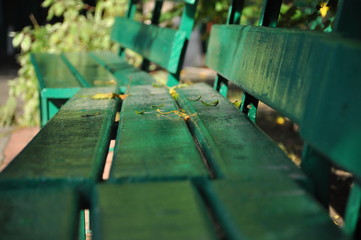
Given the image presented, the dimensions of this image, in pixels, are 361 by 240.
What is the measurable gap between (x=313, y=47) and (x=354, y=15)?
0.10 m

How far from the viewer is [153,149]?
105cm

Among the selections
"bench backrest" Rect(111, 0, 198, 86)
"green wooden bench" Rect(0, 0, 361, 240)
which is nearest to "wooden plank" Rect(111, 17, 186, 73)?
"bench backrest" Rect(111, 0, 198, 86)

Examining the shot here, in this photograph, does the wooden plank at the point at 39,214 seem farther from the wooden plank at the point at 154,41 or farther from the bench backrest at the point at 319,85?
the wooden plank at the point at 154,41

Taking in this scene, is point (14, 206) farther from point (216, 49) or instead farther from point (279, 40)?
point (216, 49)

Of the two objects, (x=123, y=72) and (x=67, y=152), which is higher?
(x=67, y=152)

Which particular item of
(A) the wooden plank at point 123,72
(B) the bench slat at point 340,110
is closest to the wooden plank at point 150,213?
(B) the bench slat at point 340,110

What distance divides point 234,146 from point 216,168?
0.15 metres

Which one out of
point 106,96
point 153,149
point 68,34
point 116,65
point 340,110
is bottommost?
point 68,34

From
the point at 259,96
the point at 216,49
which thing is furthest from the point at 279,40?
the point at 216,49

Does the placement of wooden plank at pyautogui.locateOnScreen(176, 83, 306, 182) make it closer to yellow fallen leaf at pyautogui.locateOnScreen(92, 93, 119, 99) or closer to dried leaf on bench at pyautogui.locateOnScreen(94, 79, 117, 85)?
yellow fallen leaf at pyautogui.locateOnScreen(92, 93, 119, 99)

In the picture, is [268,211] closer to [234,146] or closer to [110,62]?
[234,146]

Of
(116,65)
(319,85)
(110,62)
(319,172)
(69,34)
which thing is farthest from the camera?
(69,34)

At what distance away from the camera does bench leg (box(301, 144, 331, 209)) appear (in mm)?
978

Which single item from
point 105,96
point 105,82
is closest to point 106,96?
point 105,96
